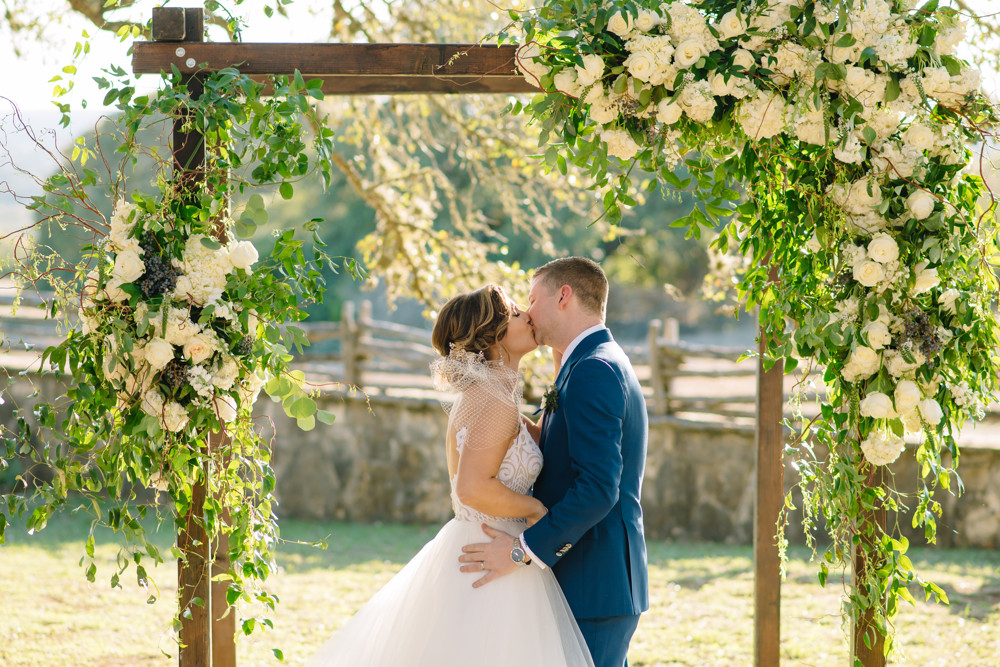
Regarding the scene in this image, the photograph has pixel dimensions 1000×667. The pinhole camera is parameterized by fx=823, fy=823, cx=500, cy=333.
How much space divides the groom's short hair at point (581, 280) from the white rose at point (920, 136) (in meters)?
1.03

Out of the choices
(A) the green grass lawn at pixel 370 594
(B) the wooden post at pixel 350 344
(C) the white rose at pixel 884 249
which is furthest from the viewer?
(B) the wooden post at pixel 350 344

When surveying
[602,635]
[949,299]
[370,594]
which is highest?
[949,299]

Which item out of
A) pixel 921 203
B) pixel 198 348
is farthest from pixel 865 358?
pixel 198 348

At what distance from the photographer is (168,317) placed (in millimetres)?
2486

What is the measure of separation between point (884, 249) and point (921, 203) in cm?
17

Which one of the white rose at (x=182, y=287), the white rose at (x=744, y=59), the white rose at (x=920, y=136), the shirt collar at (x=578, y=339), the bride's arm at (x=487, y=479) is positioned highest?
the white rose at (x=744, y=59)

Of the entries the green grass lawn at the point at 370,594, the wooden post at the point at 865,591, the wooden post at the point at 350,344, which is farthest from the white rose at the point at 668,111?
the wooden post at the point at 350,344

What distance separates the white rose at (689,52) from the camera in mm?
2426

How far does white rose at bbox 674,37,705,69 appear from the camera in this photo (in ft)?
7.96

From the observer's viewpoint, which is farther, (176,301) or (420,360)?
(420,360)

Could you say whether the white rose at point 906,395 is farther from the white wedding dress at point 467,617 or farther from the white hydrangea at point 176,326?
the white hydrangea at point 176,326

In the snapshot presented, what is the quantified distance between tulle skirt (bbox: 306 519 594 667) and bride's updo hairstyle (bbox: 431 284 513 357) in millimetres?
620

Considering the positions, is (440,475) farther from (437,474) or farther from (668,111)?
(668,111)

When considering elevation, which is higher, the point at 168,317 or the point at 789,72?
the point at 789,72
